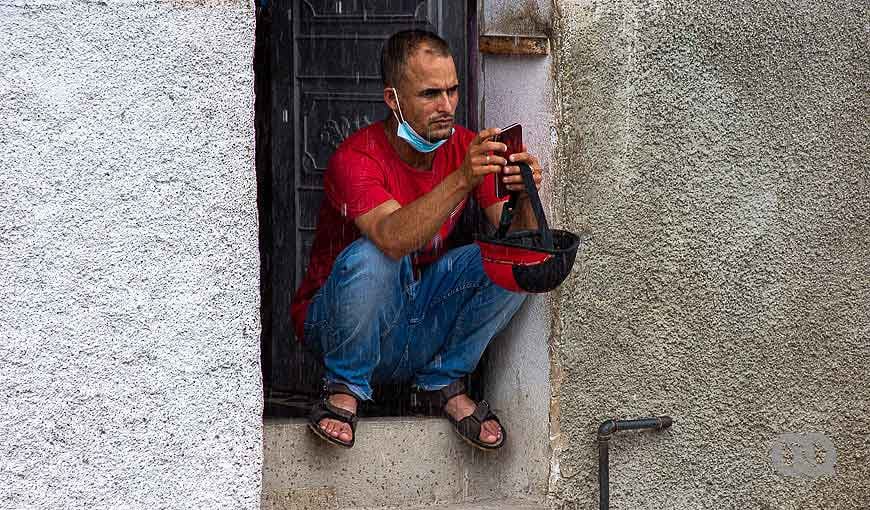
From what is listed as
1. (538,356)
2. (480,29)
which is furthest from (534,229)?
Answer: (480,29)

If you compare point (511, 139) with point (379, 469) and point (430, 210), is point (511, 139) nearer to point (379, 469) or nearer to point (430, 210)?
point (430, 210)

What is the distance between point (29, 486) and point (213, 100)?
1.07m

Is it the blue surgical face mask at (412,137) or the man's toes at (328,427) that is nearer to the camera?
the man's toes at (328,427)

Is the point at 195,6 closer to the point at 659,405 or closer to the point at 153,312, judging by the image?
the point at 153,312

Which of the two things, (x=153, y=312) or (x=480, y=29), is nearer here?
(x=153, y=312)

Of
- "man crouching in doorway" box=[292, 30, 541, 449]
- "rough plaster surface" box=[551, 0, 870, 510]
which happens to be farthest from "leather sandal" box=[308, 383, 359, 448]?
"rough plaster surface" box=[551, 0, 870, 510]

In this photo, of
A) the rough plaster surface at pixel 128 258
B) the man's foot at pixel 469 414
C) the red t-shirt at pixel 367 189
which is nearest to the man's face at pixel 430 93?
the red t-shirt at pixel 367 189

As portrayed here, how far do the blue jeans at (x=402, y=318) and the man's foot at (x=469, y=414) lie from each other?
0.07 meters

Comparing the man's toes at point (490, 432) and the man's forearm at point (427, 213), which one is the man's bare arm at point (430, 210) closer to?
the man's forearm at point (427, 213)

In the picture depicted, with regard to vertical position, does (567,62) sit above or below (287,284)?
above

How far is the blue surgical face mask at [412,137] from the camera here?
3795 mm

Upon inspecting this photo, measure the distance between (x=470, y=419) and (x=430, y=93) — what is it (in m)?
1.06

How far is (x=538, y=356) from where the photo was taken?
3.86 metres

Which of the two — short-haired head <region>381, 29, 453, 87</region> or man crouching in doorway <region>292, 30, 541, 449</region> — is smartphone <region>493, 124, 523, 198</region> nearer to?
man crouching in doorway <region>292, 30, 541, 449</region>
